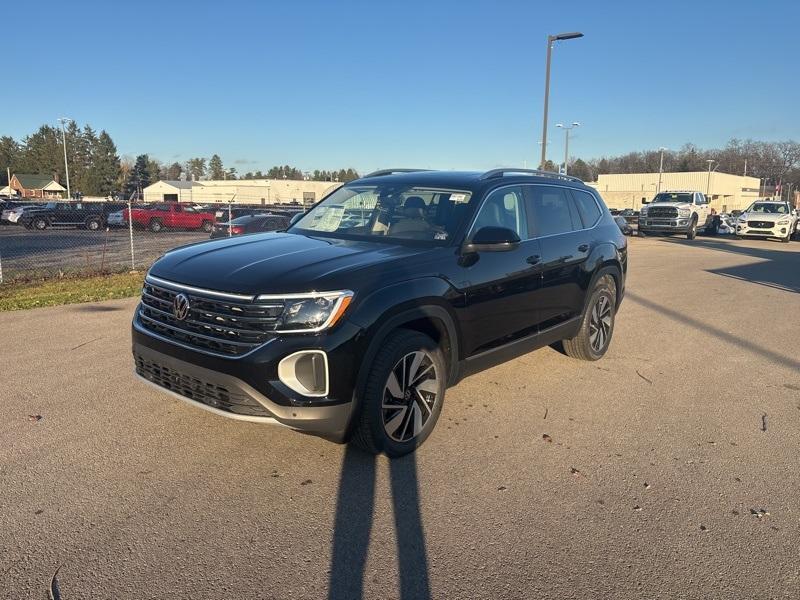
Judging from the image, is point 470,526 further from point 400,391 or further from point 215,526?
point 215,526

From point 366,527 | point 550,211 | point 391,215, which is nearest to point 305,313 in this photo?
point 366,527

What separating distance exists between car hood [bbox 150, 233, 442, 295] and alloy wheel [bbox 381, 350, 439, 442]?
58 cm

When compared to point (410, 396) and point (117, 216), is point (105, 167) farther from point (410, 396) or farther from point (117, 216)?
point (410, 396)

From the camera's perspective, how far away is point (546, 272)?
5.14 meters

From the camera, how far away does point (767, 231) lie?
2595 cm

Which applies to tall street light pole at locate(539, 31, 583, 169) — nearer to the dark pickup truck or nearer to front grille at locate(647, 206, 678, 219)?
front grille at locate(647, 206, 678, 219)

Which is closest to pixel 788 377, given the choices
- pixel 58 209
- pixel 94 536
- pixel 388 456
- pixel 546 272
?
pixel 546 272

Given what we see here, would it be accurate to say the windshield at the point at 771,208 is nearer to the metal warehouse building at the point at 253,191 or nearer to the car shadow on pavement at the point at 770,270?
the car shadow on pavement at the point at 770,270

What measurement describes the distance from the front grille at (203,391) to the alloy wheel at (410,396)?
31.6 inches

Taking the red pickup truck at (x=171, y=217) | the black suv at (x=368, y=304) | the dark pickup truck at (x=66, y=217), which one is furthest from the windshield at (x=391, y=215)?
the dark pickup truck at (x=66, y=217)

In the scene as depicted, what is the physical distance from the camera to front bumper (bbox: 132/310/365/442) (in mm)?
3332

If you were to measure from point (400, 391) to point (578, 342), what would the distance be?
9.42ft

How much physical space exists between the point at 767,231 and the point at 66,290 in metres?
27.0

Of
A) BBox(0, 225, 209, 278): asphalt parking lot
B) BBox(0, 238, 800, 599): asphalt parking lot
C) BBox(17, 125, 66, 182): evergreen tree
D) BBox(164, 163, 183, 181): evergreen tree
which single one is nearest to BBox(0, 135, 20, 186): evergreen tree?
BBox(17, 125, 66, 182): evergreen tree
